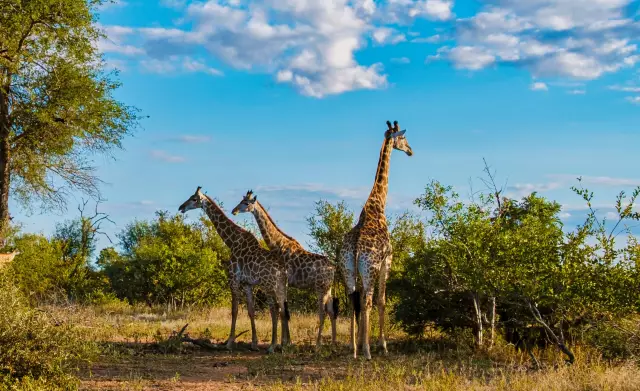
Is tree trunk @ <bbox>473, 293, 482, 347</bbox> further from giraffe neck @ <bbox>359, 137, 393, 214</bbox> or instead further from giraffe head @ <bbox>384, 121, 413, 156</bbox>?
giraffe head @ <bbox>384, 121, 413, 156</bbox>

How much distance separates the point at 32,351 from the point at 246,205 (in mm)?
6371

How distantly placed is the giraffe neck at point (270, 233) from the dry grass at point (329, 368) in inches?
83.8

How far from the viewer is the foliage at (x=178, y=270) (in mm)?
25719

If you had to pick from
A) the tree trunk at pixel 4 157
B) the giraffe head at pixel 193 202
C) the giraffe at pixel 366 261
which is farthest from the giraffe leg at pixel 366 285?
the tree trunk at pixel 4 157

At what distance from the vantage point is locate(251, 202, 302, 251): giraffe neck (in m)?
15.6

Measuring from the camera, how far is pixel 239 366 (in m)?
12.7

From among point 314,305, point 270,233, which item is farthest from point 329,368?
point 314,305

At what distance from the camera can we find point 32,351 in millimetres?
10148

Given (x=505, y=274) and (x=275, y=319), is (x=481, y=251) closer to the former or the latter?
(x=505, y=274)

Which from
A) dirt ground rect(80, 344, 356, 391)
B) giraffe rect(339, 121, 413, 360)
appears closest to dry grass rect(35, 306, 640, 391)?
dirt ground rect(80, 344, 356, 391)

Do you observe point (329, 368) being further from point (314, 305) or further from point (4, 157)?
point (4, 157)

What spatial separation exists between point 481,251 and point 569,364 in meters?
2.42

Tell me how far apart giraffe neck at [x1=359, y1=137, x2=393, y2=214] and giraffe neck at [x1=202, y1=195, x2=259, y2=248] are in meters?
2.63

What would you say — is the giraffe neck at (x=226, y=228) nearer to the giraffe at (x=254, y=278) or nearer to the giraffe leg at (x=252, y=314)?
the giraffe at (x=254, y=278)
